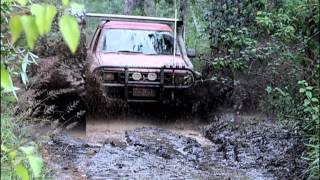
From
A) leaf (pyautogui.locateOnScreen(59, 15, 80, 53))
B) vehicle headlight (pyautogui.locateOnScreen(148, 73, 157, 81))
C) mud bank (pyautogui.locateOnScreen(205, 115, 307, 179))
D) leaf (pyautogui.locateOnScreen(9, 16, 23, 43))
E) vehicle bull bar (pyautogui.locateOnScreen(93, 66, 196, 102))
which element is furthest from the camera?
vehicle headlight (pyautogui.locateOnScreen(148, 73, 157, 81))

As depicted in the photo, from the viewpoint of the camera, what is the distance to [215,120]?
9.06 m

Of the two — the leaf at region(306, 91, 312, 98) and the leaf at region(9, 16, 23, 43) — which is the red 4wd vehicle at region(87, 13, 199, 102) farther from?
the leaf at region(9, 16, 23, 43)

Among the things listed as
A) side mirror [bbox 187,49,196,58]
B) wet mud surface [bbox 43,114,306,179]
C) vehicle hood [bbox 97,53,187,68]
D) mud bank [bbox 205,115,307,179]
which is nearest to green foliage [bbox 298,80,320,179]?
mud bank [bbox 205,115,307,179]

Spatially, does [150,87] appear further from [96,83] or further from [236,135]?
[236,135]

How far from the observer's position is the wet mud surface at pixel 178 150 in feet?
19.3

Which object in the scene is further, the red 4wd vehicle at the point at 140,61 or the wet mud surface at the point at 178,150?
the red 4wd vehicle at the point at 140,61

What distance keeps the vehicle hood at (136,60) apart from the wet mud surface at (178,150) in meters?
0.94

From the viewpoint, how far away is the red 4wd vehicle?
27.3 ft

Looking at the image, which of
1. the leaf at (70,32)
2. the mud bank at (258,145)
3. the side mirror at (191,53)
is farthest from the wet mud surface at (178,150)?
the leaf at (70,32)

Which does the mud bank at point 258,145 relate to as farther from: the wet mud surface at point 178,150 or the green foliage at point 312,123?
the green foliage at point 312,123

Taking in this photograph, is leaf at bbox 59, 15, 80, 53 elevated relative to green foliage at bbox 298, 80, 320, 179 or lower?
elevated

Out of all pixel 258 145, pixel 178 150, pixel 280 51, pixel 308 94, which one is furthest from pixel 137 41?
pixel 308 94

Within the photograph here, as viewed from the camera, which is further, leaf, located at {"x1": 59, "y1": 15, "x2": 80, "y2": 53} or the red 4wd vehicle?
the red 4wd vehicle

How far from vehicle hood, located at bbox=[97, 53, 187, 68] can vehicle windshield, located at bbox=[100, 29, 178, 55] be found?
24cm
